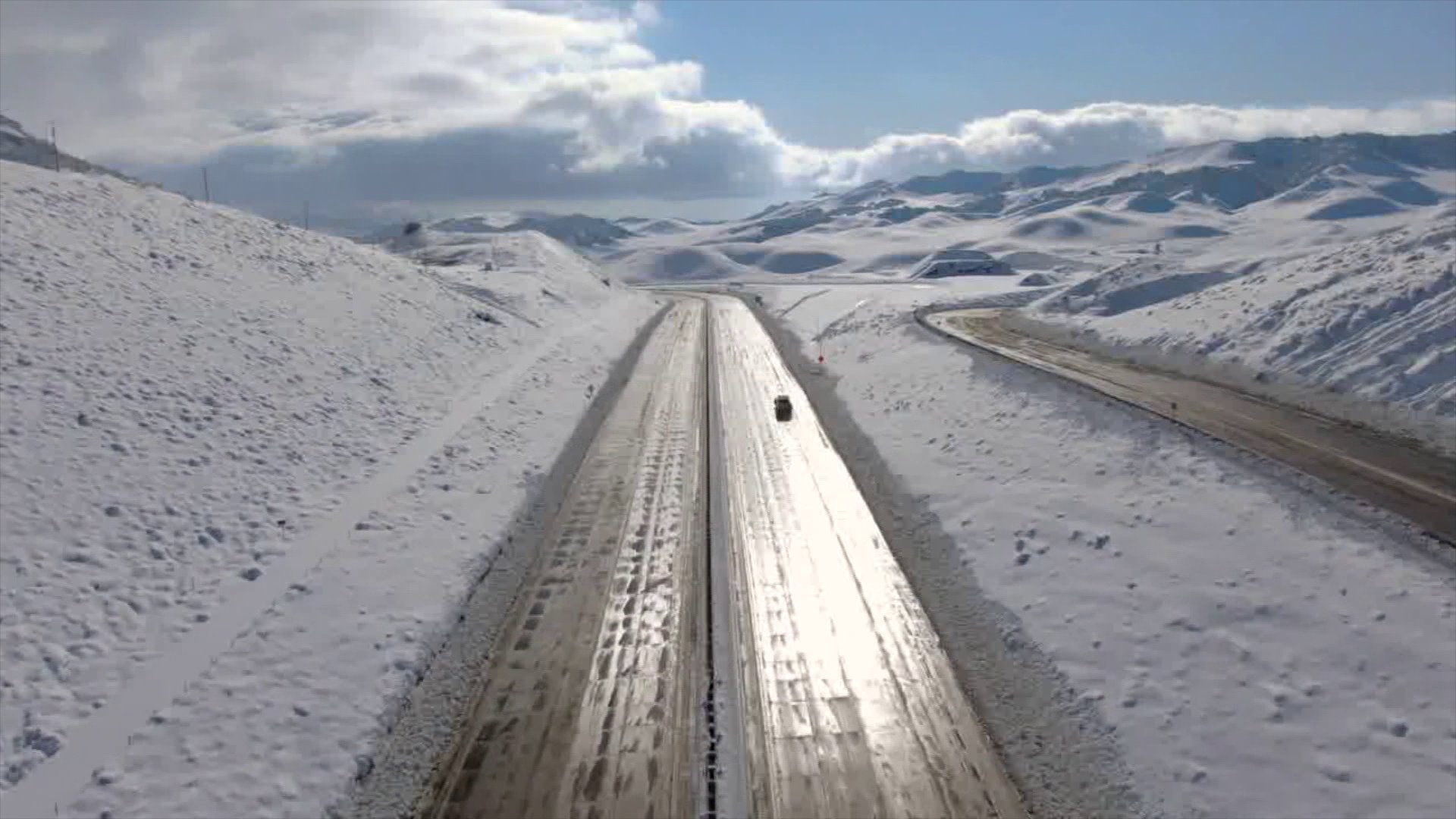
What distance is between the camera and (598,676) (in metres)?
14.0

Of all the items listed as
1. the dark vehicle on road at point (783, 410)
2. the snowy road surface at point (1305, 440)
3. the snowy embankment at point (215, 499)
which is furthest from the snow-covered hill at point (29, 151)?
the snowy road surface at point (1305, 440)

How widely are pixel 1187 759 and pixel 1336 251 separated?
33.7 metres

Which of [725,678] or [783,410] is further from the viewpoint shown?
[783,410]

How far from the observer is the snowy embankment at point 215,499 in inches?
477

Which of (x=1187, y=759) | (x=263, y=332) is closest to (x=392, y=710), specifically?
(x=1187, y=759)

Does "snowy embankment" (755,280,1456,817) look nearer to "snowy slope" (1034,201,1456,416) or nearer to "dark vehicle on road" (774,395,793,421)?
"snowy slope" (1034,201,1456,416)

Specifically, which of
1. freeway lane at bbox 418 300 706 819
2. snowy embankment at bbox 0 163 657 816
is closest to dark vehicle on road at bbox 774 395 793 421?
snowy embankment at bbox 0 163 657 816

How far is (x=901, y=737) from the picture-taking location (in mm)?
12359

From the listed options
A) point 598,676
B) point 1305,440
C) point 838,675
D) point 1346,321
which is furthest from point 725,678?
point 1346,321

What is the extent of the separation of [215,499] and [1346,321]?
106ft

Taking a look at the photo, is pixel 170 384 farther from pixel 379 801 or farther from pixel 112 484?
pixel 379 801

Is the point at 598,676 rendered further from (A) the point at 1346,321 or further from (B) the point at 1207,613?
(A) the point at 1346,321

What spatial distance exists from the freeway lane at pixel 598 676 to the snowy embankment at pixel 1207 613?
15.1 ft

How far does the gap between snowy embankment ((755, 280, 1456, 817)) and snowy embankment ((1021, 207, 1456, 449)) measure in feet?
21.1
